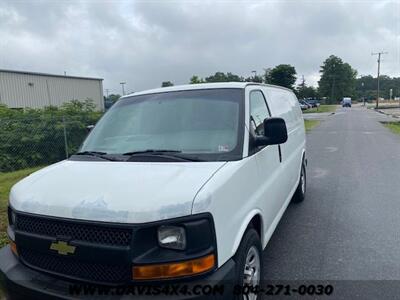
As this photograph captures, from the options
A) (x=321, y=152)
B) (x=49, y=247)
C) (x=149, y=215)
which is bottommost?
(x=321, y=152)

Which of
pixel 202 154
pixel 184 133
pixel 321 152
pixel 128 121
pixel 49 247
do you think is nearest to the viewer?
pixel 49 247

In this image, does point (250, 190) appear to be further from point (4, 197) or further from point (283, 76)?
→ point (283, 76)

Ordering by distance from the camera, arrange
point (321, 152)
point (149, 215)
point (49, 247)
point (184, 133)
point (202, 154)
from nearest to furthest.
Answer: point (149, 215) < point (49, 247) < point (202, 154) < point (184, 133) < point (321, 152)

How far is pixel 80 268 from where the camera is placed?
222 cm

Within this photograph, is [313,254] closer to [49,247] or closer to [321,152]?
[49,247]

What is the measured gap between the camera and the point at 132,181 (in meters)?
2.38

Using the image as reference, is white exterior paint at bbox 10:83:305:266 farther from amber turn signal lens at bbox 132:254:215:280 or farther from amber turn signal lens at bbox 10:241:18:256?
amber turn signal lens at bbox 10:241:18:256

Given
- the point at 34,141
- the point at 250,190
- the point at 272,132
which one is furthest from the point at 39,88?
the point at 250,190

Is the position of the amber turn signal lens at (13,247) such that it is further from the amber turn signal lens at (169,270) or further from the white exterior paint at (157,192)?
the amber turn signal lens at (169,270)

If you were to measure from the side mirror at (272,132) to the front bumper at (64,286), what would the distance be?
1.19 meters

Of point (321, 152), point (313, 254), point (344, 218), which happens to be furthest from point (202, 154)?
point (321, 152)

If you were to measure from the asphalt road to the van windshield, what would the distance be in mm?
1600

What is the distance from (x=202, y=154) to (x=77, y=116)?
10627 millimetres

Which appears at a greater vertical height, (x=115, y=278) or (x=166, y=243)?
(x=166, y=243)
